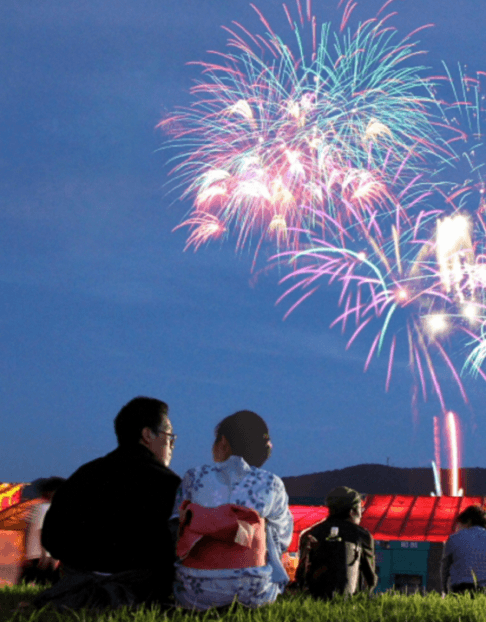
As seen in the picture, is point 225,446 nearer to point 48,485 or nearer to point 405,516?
point 48,485

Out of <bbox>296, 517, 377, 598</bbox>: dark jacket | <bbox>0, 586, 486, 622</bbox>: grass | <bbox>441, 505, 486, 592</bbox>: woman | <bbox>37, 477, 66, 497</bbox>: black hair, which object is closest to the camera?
<bbox>0, 586, 486, 622</bbox>: grass

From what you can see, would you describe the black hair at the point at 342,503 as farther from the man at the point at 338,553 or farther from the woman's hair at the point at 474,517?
the woman's hair at the point at 474,517

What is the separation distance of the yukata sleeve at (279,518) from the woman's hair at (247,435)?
17 centimetres

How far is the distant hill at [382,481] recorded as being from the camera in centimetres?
4849

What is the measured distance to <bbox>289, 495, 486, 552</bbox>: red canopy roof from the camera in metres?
21.7

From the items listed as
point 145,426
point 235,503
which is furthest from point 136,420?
point 235,503

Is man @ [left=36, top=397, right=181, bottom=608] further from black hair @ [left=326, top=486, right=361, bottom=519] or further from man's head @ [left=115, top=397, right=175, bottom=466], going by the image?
black hair @ [left=326, top=486, right=361, bottom=519]

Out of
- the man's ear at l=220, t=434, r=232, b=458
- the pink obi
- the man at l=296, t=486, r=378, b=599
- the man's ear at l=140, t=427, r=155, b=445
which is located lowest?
the man at l=296, t=486, r=378, b=599

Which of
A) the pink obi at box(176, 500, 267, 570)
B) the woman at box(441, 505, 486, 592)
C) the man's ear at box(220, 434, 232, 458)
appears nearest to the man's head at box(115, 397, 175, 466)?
the man's ear at box(220, 434, 232, 458)

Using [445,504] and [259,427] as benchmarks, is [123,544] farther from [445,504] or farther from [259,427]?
[445,504]

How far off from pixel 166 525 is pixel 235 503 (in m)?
0.49

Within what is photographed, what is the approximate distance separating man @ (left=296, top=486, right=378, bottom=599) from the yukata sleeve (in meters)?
1.58

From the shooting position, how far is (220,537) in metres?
4.12

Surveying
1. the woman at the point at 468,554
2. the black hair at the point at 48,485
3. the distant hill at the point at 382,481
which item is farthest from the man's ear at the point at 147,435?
the distant hill at the point at 382,481
